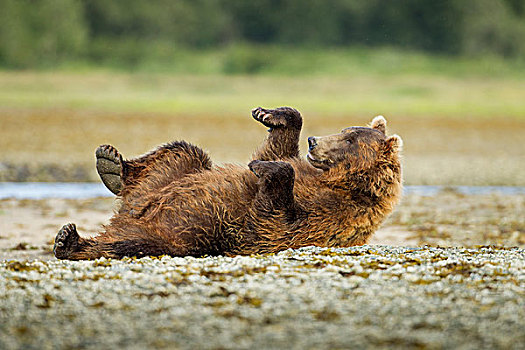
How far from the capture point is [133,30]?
113 ft

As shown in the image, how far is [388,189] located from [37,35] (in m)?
30.2

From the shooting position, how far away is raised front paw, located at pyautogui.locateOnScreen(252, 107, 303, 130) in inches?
219

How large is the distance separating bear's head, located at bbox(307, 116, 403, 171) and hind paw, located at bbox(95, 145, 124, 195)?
144 centimetres

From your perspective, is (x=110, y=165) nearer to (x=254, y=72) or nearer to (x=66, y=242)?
(x=66, y=242)

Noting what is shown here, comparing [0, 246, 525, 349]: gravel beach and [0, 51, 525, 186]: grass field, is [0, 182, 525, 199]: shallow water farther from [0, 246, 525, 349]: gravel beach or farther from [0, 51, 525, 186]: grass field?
[0, 246, 525, 349]: gravel beach

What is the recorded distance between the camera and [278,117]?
559 centimetres

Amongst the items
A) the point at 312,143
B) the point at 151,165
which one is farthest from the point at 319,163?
the point at 151,165

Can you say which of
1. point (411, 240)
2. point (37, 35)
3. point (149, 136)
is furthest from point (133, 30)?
point (411, 240)

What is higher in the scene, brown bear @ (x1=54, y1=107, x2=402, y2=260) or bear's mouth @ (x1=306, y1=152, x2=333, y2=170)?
bear's mouth @ (x1=306, y1=152, x2=333, y2=170)

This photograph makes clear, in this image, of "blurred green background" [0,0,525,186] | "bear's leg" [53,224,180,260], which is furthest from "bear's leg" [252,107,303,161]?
"blurred green background" [0,0,525,186]

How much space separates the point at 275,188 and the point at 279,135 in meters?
0.92

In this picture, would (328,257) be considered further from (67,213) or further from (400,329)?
(67,213)

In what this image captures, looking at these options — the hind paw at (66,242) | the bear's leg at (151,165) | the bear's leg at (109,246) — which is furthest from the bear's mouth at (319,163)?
the hind paw at (66,242)

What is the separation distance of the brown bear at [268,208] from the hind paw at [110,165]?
354 mm
